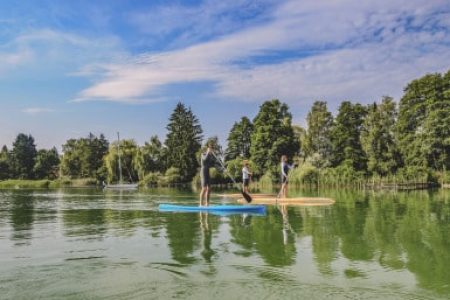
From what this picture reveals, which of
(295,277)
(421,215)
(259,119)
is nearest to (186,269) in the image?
(295,277)

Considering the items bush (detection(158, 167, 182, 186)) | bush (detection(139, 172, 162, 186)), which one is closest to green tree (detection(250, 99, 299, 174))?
bush (detection(158, 167, 182, 186))

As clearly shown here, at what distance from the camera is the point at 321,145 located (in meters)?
72.2

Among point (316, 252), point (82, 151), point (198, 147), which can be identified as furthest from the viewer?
point (82, 151)

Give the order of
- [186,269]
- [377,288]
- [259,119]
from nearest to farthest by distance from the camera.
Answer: [377,288]
[186,269]
[259,119]

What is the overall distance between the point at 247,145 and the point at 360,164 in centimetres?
2180

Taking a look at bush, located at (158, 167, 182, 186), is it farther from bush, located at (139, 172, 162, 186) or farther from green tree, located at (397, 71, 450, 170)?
green tree, located at (397, 71, 450, 170)

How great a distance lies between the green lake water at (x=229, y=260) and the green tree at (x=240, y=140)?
6622cm

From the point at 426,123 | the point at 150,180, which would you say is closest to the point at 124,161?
the point at 150,180

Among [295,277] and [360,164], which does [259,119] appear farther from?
[295,277]

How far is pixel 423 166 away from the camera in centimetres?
5741

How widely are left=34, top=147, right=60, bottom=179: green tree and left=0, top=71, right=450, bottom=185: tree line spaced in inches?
607

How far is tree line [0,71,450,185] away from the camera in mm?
58531

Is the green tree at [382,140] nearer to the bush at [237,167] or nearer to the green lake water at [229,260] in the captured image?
the bush at [237,167]

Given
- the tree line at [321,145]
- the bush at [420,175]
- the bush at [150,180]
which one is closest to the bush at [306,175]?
the tree line at [321,145]
